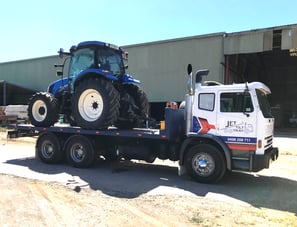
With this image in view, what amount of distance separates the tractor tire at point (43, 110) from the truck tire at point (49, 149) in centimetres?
48

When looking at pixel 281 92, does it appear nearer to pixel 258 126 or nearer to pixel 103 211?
pixel 258 126

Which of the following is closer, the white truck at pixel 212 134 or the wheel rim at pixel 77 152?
the white truck at pixel 212 134

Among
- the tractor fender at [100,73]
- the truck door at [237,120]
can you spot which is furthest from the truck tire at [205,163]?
the tractor fender at [100,73]

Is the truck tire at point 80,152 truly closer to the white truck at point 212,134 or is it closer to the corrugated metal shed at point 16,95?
the white truck at point 212,134

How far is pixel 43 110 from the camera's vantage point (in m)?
11.5

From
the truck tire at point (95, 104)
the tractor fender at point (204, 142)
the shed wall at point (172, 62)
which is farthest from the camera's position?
the shed wall at point (172, 62)

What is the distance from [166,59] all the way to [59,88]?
1736 cm

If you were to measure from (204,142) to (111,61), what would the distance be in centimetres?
443

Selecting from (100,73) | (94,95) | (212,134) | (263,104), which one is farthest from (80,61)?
(263,104)

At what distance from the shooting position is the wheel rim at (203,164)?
8.34 meters

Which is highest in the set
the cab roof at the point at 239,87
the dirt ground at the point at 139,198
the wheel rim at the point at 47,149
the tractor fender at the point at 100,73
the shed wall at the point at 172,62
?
the shed wall at the point at 172,62

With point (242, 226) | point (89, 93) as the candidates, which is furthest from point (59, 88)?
point (242, 226)

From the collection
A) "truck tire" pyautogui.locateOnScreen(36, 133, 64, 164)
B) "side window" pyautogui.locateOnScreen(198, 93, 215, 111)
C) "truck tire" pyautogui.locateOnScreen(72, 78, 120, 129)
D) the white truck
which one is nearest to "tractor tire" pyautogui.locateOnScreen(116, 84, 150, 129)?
"truck tire" pyautogui.locateOnScreen(72, 78, 120, 129)

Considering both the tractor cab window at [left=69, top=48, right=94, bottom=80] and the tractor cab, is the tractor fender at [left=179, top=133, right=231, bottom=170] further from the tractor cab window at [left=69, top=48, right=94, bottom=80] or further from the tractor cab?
the tractor cab window at [left=69, top=48, right=94, bottom=80]
